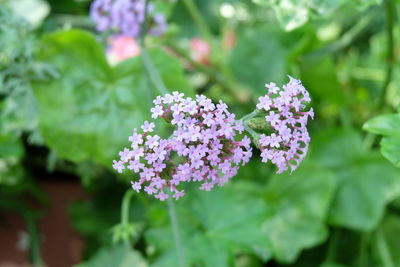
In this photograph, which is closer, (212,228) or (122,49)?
(212,228)

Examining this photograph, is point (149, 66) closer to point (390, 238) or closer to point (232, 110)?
point (232, 110)

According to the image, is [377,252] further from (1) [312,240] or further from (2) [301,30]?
(2) [301,30]

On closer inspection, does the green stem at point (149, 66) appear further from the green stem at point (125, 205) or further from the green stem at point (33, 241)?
the green stem at point (33, 241)

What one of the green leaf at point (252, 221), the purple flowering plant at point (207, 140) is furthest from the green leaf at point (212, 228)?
the purple flowering plant at point (207, 140)

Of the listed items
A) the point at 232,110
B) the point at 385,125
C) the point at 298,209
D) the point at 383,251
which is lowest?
the point at 383,251

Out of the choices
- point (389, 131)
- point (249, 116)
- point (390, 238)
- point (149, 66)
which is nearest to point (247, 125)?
point (249, 116)

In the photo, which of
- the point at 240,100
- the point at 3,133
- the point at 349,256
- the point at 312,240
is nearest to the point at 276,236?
the point at 312,240
